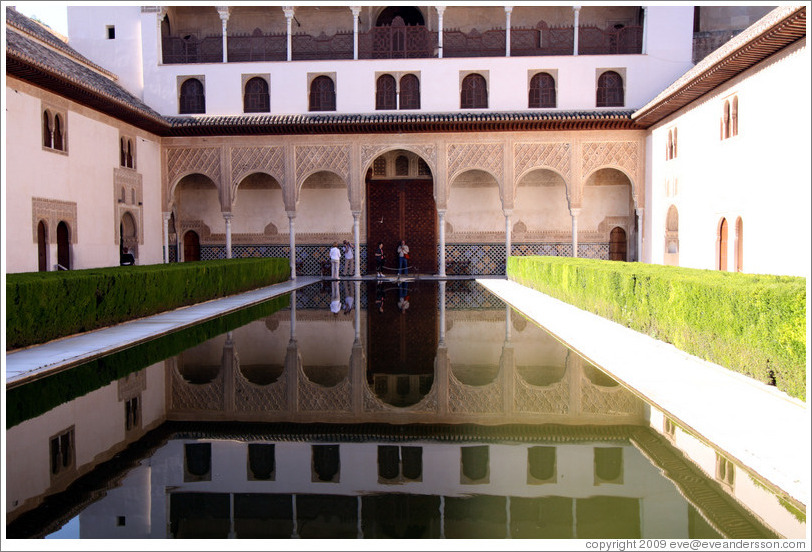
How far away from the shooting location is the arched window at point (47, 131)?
1506cm

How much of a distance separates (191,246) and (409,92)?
8787 mm

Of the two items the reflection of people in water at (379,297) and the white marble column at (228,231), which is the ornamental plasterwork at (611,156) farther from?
the white marble column at (228,231)

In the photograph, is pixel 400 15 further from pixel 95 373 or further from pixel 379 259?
pixel 95 373

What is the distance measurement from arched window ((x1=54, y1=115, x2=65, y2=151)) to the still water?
930 centimetres

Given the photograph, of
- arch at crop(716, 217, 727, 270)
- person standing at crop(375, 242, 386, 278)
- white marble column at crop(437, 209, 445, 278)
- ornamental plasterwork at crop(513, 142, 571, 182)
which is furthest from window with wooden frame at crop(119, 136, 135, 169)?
arch at crop(716, 217, 727, 270)

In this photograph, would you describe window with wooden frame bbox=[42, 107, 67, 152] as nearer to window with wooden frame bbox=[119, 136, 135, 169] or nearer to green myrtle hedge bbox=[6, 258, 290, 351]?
window with wooden frame bbox=[119, 136, 135, 169]

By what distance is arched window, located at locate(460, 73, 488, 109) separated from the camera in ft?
74.3

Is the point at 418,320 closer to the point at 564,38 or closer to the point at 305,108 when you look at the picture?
the point at 305,108

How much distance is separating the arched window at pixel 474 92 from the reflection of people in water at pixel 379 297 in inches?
258

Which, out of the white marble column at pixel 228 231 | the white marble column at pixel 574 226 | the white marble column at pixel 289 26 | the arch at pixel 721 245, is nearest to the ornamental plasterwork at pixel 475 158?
the white marble column at pixel 574 226

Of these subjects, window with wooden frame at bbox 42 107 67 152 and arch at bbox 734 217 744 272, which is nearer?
arch at bbox 734 217 744 272

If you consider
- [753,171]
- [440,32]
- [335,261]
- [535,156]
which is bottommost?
[335,261]

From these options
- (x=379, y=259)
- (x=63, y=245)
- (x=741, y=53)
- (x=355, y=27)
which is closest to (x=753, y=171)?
(x=741, y=53)

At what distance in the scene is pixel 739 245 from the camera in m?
14.4
